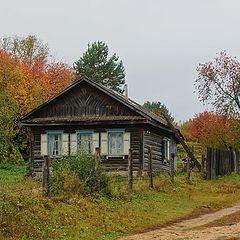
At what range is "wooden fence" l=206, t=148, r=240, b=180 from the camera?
116 feet

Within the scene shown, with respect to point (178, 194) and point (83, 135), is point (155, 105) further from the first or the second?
point (178, 194)

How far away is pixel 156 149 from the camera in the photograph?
38.3 meters

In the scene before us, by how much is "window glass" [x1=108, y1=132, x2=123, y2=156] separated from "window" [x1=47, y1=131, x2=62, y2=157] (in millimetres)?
3057

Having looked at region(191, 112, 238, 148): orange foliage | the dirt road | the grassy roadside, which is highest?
region(191, 112, 238, 148): orange foliage

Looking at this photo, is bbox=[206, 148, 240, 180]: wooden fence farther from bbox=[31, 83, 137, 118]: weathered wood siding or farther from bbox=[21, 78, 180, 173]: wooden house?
bbox=[31, 83, 137, 118]: weathered wood siding

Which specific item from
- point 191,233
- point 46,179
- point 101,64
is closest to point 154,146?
point 46,179

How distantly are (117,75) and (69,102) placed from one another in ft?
137

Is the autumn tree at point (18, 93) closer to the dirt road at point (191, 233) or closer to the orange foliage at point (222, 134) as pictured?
the orange foliage at point (222, 134)

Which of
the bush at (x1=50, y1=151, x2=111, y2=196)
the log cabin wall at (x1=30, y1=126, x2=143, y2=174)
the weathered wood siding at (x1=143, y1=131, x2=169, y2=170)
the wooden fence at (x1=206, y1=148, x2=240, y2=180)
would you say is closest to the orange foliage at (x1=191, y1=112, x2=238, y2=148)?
the wooden fence at (x1=206, y1=148, x2=240, y2=180)

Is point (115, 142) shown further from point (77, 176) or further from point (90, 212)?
point (90, 212)

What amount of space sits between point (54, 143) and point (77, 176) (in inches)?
655

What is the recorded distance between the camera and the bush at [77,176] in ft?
63.2

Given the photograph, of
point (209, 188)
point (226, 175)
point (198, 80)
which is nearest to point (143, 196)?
point (209, 188)

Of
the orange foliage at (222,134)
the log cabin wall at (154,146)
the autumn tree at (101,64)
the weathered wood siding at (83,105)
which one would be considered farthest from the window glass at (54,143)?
the autumn tree at (101,64)
